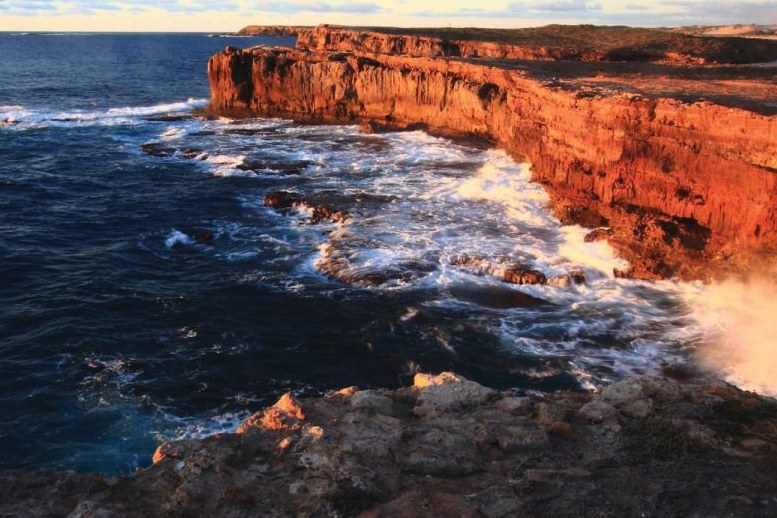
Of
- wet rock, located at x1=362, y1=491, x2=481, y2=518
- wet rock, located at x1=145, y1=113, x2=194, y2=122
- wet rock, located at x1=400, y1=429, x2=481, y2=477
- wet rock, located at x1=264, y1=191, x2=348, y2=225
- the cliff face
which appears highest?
the cliff face

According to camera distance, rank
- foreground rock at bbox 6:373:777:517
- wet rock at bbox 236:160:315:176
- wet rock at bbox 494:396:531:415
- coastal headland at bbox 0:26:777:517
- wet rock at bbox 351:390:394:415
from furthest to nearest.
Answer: wet rock at bbox 236:160:315:176 < wet rock at bbox 494:396:531:415 < wet rock at bbox 351:390:394:415 < coastal headland at bbox 0:26:777:517 < foreground rock at bbox 6:373:777:517

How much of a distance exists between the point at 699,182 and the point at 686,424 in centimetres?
1826

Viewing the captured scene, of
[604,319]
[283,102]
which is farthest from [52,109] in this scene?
[604,319]

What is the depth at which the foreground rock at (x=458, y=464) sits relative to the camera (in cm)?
971

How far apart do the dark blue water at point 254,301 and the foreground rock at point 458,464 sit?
585 centimetres

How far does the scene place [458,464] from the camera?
10969 mm

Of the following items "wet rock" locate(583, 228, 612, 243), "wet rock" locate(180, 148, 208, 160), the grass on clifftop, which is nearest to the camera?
"wet rock" locate(583, 228, 612, 243)

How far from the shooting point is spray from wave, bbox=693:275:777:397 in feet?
64.1

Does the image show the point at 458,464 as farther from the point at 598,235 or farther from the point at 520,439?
the point at 598,235

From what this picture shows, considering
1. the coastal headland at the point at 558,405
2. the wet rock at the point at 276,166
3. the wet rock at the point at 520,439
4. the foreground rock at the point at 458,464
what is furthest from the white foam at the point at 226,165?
the wet rock at the point at 520,439

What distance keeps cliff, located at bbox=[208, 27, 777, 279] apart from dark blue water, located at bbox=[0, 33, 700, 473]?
219cm

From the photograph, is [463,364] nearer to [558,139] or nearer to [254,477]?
[254,477]

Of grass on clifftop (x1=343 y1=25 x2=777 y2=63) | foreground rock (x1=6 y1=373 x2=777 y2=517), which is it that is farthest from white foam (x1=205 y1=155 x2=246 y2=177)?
grass on clifftop (x1=343 y1=25 x2=777 y2=63)

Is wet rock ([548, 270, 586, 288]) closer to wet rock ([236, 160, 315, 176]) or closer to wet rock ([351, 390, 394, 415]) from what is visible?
wet rock ([351, 390, 394, 415])
